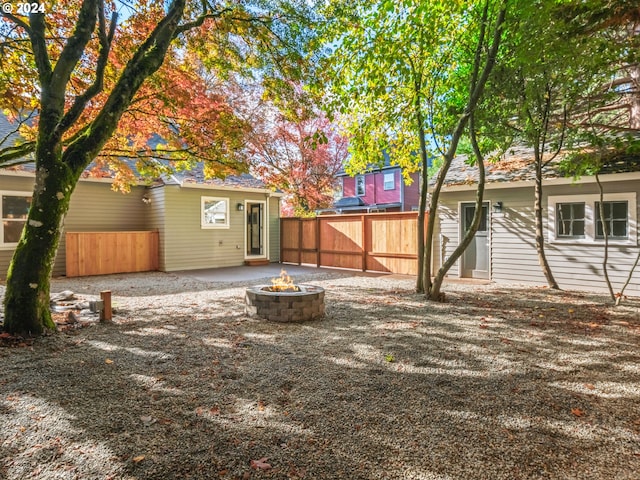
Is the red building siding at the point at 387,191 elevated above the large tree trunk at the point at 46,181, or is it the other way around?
the red building siding at the point at 387,191

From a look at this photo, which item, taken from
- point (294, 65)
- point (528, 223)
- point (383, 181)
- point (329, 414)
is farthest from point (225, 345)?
point (383, 181)

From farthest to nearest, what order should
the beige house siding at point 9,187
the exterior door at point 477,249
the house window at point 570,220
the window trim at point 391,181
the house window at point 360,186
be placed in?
the house window at point 360,186 < the window trim at point 391,181 < the beige house siding at point 9,187 < the exterior door at point 477,249 < the house window at point 570,220

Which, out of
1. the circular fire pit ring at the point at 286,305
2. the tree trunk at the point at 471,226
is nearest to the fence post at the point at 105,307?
the circular fire pit ring at the point at 286,305

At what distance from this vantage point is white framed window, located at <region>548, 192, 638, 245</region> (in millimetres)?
7082

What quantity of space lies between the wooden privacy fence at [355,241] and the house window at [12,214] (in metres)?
7.62

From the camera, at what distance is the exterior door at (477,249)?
9.09 meters

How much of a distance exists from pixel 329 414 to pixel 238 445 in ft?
2.14

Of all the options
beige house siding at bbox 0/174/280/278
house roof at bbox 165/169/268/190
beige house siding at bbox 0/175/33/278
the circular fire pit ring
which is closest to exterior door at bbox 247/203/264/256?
house roof at bbox 165/169/268/190

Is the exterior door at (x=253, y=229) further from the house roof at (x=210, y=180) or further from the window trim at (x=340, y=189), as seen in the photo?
the window trim at (x=340, y=189)

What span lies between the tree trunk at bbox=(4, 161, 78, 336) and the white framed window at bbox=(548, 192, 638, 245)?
8.77m

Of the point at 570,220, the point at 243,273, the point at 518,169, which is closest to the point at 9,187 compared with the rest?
the point at 243,273

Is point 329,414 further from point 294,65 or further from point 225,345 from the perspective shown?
point 294,65

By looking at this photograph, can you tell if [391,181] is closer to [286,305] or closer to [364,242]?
[364,242]

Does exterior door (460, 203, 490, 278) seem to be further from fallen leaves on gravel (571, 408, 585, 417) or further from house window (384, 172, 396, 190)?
house window (384, 172, 396, 190)
